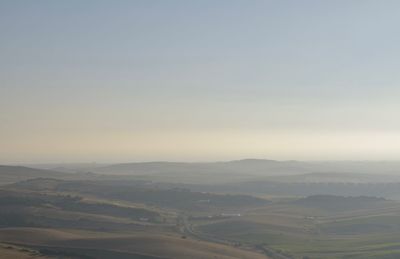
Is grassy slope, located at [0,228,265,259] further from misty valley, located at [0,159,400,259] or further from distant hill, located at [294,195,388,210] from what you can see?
distant hill, located at [294,195,388,210]

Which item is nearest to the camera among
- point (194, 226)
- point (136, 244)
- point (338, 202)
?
point (136, 244)

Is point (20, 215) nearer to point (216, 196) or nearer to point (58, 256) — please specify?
point (58, 256)

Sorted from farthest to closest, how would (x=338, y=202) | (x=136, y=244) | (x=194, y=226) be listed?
(x=338, y=202) < (x=194, y=226) < (x=136, y=244)

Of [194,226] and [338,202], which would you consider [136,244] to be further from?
[338,202]

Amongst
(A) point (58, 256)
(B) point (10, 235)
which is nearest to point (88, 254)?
(A) point (58, 256)

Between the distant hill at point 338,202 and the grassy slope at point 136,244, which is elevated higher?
the distant hill at point 338,202

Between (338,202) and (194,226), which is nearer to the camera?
(194,226)

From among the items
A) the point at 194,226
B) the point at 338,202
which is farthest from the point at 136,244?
the point at 338,202

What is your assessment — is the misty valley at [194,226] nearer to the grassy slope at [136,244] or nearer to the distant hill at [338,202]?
the grassy slope at [136,244]

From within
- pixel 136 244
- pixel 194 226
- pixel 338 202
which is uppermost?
pixel 338 202

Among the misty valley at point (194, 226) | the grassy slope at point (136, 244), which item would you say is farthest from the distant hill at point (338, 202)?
the grassy slope at point (136, 244)

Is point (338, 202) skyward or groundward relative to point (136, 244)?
skyward
